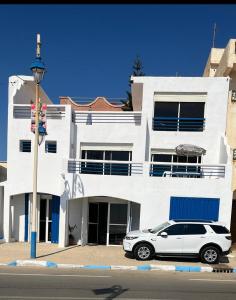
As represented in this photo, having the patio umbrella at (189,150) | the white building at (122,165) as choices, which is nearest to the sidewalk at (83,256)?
the white building at (122,165)

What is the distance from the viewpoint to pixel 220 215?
14.0 m

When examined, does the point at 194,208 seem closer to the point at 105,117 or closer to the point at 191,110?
the point at 191,110

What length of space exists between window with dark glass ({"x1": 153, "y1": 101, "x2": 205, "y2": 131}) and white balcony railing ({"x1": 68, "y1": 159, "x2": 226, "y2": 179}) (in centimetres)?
222

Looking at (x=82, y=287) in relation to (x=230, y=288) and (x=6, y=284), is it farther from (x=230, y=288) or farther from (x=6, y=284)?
(x=230, y=288)

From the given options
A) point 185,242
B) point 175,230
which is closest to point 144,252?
point 175,230

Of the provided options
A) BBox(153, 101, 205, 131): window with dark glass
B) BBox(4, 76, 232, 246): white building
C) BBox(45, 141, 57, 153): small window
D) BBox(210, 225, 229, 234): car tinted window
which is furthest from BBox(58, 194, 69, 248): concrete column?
BBox(210, 225, 229, 234): car tinted window

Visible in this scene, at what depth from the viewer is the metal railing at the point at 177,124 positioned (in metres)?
16.8

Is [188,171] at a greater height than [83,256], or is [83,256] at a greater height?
[188,171]

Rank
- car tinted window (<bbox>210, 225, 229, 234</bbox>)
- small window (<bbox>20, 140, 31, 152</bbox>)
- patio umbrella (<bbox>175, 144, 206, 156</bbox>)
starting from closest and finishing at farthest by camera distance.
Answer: car tinted window (<bbox>210, 225, 229, 234</bbox>), patio umbrella (<bbox>175, 144, 206, 156</bbox>), small window (<bbox>20, 140, 31, 152</bbox>)

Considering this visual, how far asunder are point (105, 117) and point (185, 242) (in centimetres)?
812

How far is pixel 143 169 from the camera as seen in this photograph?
14.4 m

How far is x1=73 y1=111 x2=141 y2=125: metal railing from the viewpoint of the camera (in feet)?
55.6

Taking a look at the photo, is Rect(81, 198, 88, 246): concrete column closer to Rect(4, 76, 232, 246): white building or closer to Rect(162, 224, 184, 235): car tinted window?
Rect(4, 76, 232, 246): white building

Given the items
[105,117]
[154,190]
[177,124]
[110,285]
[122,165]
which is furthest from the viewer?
[105,117]
